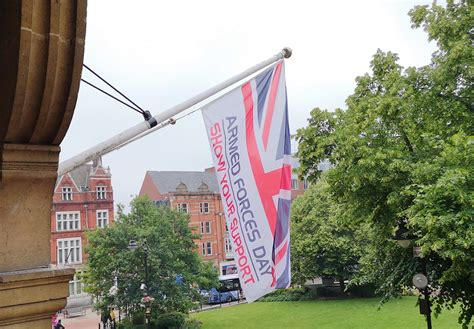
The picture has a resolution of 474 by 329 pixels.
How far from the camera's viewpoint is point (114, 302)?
25484mm

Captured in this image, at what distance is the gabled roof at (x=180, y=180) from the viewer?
58000mm

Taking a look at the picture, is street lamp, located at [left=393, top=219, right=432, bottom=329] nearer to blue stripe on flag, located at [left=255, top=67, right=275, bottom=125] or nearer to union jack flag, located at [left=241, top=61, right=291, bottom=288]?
union jack flag, located at [left=241, top=61, right=291, bottom=288]

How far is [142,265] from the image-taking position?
2580 centimetres

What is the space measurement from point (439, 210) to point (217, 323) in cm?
2155

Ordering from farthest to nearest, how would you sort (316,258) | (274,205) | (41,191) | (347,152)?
(316,258)
(347,152)
(274,205)
(41,191)

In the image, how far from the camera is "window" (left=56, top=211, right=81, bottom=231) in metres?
44.9

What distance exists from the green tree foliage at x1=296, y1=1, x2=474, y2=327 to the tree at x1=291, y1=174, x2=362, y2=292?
21.4 m

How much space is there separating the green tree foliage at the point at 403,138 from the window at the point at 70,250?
36191mm

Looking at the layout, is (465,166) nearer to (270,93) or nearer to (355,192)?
(355,192)

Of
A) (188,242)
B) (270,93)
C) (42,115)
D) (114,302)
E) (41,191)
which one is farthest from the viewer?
(188,242)

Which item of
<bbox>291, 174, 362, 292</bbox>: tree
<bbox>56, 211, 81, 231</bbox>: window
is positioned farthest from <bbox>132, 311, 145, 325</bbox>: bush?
<bbox>56, 211, 81, 231</bbox>: window

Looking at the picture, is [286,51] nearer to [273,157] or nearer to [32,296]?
[273,157]

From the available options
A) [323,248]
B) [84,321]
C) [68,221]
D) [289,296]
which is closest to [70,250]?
[68,221]

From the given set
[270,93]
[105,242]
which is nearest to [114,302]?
[105,242]
